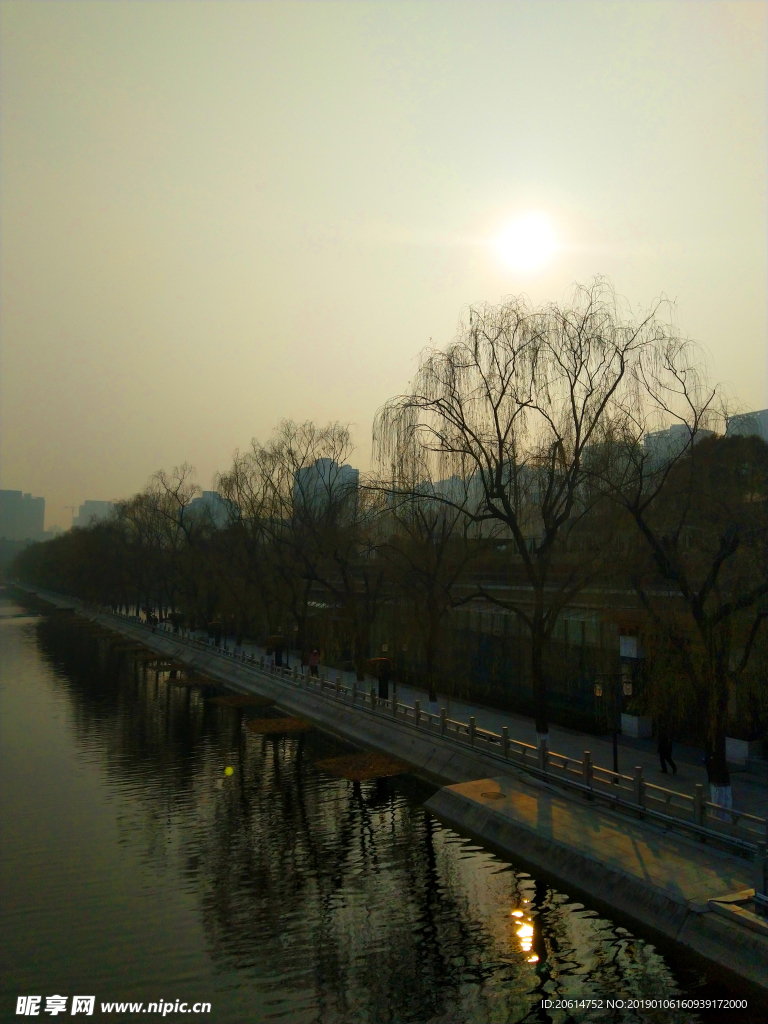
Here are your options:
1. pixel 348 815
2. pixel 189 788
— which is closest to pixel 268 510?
pixel 189 788

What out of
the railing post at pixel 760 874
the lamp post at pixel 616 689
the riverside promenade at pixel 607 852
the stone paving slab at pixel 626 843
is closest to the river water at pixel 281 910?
the riverside promenade at pixel 607 852

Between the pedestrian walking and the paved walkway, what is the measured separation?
8.3 inches

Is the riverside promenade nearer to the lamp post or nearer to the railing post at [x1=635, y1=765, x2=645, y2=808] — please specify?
the railing post at [x1=635, y1=765, x2=645, y2=808]

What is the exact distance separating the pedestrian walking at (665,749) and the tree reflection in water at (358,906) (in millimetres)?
5855

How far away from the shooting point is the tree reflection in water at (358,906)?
393 inches

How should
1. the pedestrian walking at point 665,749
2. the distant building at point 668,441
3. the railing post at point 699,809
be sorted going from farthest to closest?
the pedestrian walking at point 665,749, the distant building at point 668,441, the railing post at point 699,809

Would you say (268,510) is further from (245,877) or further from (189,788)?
(245,877)

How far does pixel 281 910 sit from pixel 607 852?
5.65 metres

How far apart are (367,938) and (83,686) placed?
102ft

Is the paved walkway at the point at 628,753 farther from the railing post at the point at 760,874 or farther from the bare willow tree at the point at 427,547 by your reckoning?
the railing post at the point at 760,874

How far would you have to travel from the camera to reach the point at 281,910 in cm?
1258

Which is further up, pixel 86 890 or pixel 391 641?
pixel 391 641

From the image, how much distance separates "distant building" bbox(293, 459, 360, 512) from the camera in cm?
3538

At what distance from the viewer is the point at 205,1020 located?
940 cm
